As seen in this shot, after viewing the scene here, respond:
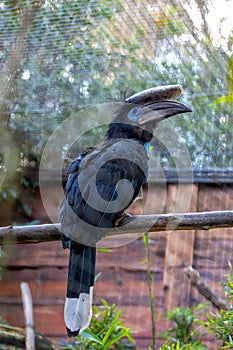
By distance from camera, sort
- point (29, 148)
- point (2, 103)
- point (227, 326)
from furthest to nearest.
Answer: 1. point (29, 148)
2. point (2, 103)
3. point (227, 326)

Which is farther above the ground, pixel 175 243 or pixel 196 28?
pixel 196 28

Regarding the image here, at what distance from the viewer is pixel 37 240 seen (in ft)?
6.47

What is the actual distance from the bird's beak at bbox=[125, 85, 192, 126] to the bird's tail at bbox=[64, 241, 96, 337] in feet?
2.46

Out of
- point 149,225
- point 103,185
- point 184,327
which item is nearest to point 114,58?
point 103,185

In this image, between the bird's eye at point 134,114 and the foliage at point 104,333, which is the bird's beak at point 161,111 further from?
the foliage at point 104,333

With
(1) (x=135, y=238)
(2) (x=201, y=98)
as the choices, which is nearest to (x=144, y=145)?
(2) (x=201, y=98)

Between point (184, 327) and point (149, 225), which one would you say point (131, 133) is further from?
point (184, 327)

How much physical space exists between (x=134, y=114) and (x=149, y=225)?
33.3 inches

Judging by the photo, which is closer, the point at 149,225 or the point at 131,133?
the point at 149,225

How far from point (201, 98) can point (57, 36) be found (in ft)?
2.46

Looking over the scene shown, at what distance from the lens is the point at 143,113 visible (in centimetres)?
253

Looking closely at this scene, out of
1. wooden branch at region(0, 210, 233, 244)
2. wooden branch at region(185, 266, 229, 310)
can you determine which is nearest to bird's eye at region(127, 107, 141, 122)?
wooden branch at region(0, 210, 233, 244)

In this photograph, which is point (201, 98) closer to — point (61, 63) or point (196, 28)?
point (196, 28)

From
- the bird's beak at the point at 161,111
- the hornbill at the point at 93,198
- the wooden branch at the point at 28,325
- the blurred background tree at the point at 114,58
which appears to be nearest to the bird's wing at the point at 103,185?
the hornbill at the point at 93,198
